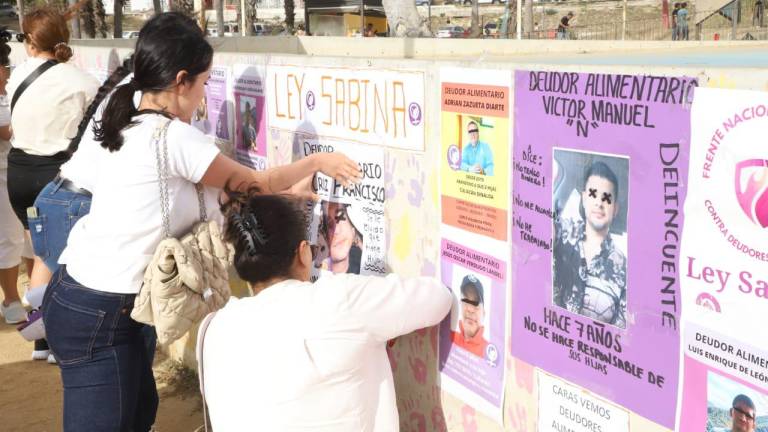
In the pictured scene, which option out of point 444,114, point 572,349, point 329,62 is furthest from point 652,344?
point 329,62

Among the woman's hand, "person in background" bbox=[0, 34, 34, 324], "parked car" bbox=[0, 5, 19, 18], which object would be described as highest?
"parked car" bbox=[0, 5, 19, 18]

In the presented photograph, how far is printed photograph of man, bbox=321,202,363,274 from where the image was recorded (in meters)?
3.24

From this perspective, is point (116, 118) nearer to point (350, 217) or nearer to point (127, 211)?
point (127, 211)

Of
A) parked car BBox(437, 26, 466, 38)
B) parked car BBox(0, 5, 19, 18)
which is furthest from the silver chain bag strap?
parked car BBox(0, 5, 19, 18)

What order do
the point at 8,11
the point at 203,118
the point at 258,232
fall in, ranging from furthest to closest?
1. the point at 8,11
2. the point at 203,118
3. the point at 258,232

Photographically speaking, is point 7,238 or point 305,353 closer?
point 305,353

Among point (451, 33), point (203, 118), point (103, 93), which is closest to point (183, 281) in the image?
point (103, 93)

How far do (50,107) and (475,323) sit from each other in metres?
2.75

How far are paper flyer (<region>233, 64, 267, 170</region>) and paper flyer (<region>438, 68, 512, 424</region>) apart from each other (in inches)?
47.0

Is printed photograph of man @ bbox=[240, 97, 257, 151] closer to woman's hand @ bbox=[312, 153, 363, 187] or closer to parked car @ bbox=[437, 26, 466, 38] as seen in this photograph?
woman's hand @ bbox=[312, 153, 363, 187]

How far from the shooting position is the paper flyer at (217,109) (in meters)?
4.00

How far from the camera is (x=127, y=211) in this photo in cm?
269

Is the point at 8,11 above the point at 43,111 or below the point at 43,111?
above

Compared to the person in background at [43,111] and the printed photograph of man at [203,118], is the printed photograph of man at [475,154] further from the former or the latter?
the person in background at [43,111]
